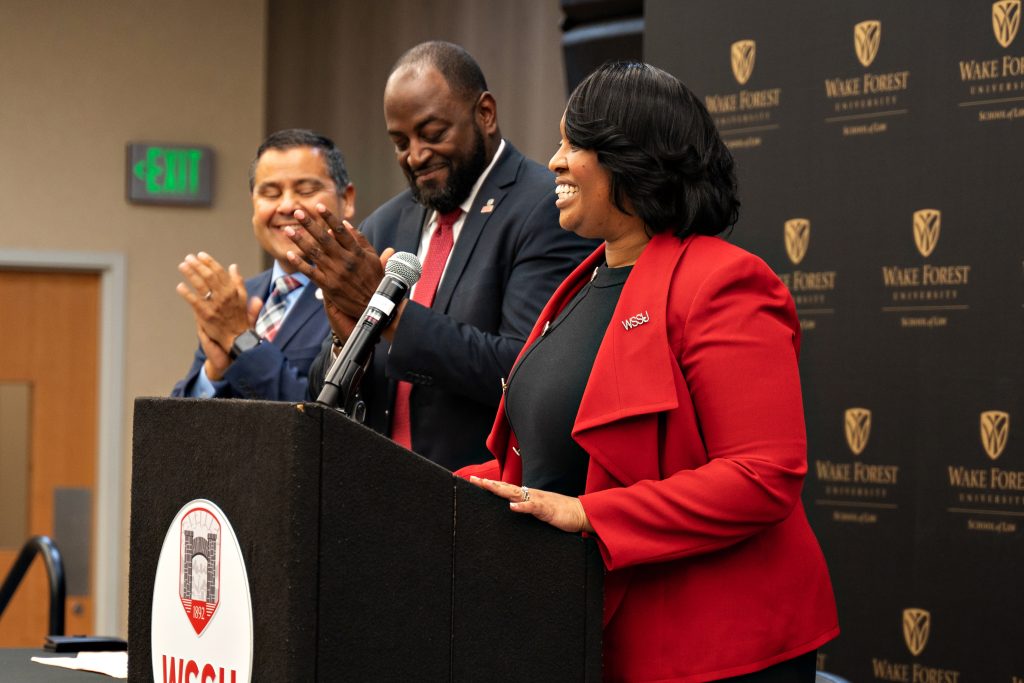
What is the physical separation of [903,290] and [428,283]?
103cm

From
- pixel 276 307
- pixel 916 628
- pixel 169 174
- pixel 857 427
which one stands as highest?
pixel 169 174

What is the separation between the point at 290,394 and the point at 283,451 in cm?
136

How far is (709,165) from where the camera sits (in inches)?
57.4

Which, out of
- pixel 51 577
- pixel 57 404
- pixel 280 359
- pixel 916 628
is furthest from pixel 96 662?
pixel 57 404

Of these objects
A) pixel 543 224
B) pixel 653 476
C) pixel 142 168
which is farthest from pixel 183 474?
pixel 142 168

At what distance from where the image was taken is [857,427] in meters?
2.69

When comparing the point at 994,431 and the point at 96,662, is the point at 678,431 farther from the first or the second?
the point at 994,431

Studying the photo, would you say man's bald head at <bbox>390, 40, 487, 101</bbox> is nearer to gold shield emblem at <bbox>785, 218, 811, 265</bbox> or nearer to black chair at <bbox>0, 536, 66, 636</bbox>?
gold shield emblem at <bbox>785, 218, 811, 265</bbox>

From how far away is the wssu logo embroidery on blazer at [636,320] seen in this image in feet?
4.44

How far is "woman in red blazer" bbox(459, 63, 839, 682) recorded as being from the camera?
4.20ft

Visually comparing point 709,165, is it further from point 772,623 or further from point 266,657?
point 266,657

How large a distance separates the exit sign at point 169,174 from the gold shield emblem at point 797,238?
3.78 meters

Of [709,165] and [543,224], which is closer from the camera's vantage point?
[709,165]

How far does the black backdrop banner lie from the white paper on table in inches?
57.8
